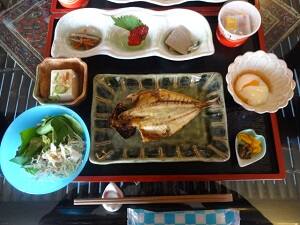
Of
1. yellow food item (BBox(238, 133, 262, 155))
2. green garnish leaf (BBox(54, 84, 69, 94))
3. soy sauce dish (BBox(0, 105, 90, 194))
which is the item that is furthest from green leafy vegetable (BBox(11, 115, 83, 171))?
yellow food item (BBox(238, 133, 262, 155))

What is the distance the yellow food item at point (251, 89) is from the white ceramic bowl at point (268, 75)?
0.07ft

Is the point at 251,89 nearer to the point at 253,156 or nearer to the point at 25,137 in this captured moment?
the point at 253,156

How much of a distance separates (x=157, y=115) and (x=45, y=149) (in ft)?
1.54

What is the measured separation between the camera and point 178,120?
135cm

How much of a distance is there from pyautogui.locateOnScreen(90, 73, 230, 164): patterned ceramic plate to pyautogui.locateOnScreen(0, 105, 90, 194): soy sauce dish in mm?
82

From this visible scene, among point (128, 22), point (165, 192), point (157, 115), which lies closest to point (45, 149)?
point (157, 115)

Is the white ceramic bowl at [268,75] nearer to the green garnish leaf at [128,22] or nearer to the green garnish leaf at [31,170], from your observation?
the green garnish leaf at [128,22]

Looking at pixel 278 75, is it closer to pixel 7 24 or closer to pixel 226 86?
pixel 226 86

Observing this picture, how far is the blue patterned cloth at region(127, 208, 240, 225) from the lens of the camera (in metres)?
1.33

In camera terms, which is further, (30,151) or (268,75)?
(268,75)

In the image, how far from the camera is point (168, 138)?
1377 mm

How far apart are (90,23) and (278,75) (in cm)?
88

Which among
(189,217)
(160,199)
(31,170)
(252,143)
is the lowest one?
(189,217)

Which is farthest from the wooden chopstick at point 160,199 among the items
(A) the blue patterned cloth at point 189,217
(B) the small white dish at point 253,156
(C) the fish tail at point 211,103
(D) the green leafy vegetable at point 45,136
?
(C) the fish tail at point 211,103
